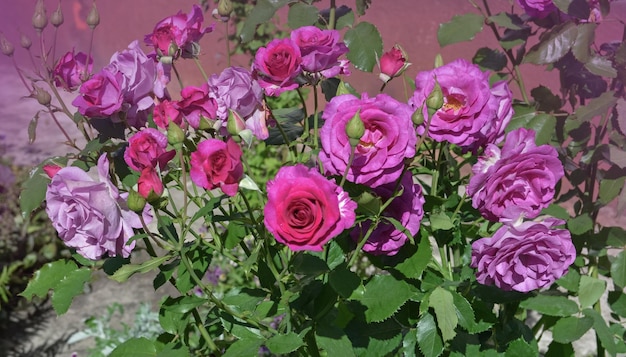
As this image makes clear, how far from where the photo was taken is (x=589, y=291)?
1.50m

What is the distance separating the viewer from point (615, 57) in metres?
1.46

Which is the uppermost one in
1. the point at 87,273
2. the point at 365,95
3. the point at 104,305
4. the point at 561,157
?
the point at 365,95

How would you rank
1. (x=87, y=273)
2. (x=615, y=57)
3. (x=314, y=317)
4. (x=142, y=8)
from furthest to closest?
(x=142, y=8) → (x=615, y=57) → (x=87, y=273) → (x=314, y=317)

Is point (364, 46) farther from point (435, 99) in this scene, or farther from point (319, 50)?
point (435, 99)

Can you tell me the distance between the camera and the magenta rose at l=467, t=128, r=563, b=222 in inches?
40.2

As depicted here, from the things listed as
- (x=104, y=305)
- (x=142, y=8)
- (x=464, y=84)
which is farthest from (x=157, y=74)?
(x=142, y=8)

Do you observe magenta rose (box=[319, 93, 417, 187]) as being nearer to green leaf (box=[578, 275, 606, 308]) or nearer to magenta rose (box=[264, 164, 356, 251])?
magenta rose (box=[264, 164, 356, 251])

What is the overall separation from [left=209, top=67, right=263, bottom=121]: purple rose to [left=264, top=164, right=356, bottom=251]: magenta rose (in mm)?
223

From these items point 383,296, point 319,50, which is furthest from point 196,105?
point 383,296

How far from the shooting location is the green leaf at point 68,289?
1.23 m

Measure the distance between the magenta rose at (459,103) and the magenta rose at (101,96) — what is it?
44 cm

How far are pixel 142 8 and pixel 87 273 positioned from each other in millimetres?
3117

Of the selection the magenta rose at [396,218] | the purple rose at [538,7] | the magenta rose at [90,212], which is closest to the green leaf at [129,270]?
the magenta rose at [90,212]

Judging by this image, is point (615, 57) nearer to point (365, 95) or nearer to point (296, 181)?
point (365, 95)
